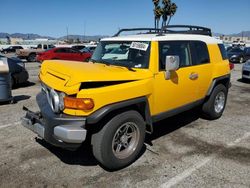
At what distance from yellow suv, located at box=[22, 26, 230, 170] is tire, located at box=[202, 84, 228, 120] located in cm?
44

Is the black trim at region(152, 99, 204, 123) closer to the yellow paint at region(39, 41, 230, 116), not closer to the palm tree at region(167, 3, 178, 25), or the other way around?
the yellow paint at region(39, 41, 230, 116)

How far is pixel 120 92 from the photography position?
12.4 ft

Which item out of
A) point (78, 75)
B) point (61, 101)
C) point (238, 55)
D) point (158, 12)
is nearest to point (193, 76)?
point (78, 75)

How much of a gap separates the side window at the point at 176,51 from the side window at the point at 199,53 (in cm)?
19

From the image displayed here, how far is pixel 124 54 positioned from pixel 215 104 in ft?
9.02

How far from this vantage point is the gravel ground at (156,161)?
3.72 meters

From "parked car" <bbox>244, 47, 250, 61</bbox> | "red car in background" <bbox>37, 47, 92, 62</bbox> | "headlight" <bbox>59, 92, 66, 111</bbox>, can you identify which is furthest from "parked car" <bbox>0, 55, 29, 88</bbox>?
"parked car" <bbox>244, 47, 250, 61</bbox>

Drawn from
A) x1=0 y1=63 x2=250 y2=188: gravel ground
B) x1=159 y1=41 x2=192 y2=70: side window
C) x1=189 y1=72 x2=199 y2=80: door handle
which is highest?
x1=159 y1=41 x2=192 y2=70: side window

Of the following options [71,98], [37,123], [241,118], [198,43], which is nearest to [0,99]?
[37,123]

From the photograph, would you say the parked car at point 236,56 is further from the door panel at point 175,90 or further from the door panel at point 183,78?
the door panel at point 175,90

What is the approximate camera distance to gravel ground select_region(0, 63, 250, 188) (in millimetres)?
3721

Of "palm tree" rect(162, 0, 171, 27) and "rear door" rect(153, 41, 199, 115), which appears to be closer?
"rear door" rect(153, 41, 199, 115)

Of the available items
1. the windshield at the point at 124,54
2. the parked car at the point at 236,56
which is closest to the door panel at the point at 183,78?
the windshield at the point at 124,54

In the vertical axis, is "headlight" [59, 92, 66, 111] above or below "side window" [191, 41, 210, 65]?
below
